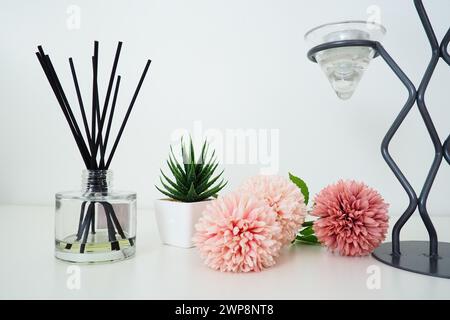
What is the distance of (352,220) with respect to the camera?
1.56ft

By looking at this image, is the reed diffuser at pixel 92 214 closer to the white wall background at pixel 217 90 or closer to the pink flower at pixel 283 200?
the pink flower at pixel 283 200

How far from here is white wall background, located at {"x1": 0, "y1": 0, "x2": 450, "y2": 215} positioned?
0.88m

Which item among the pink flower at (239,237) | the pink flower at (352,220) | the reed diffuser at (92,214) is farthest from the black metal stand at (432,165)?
the reed diffuser at (92,214)

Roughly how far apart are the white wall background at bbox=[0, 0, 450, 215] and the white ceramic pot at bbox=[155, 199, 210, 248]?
385mm

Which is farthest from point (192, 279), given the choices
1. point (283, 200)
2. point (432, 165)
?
point (432, 165)

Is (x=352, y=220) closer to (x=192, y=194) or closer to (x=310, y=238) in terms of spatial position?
(x=310, y=238)

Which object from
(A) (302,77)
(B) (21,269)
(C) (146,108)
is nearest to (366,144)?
(A) (302,77)

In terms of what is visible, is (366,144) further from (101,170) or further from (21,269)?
(21,269)

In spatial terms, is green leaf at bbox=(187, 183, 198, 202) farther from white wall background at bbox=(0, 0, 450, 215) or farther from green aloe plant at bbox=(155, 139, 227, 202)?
white wall background at bbox=(0, 0, 450, 215)

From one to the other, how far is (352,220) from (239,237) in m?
0.18

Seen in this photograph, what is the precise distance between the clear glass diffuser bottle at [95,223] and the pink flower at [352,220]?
27 cm

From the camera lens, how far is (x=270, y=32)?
35.6 inches

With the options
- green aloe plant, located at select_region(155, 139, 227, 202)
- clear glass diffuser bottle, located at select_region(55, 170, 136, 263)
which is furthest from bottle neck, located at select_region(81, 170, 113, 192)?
green aloe plant, located at select_region(155, 139, 227, 202)

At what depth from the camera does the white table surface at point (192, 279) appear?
0.34 metres
